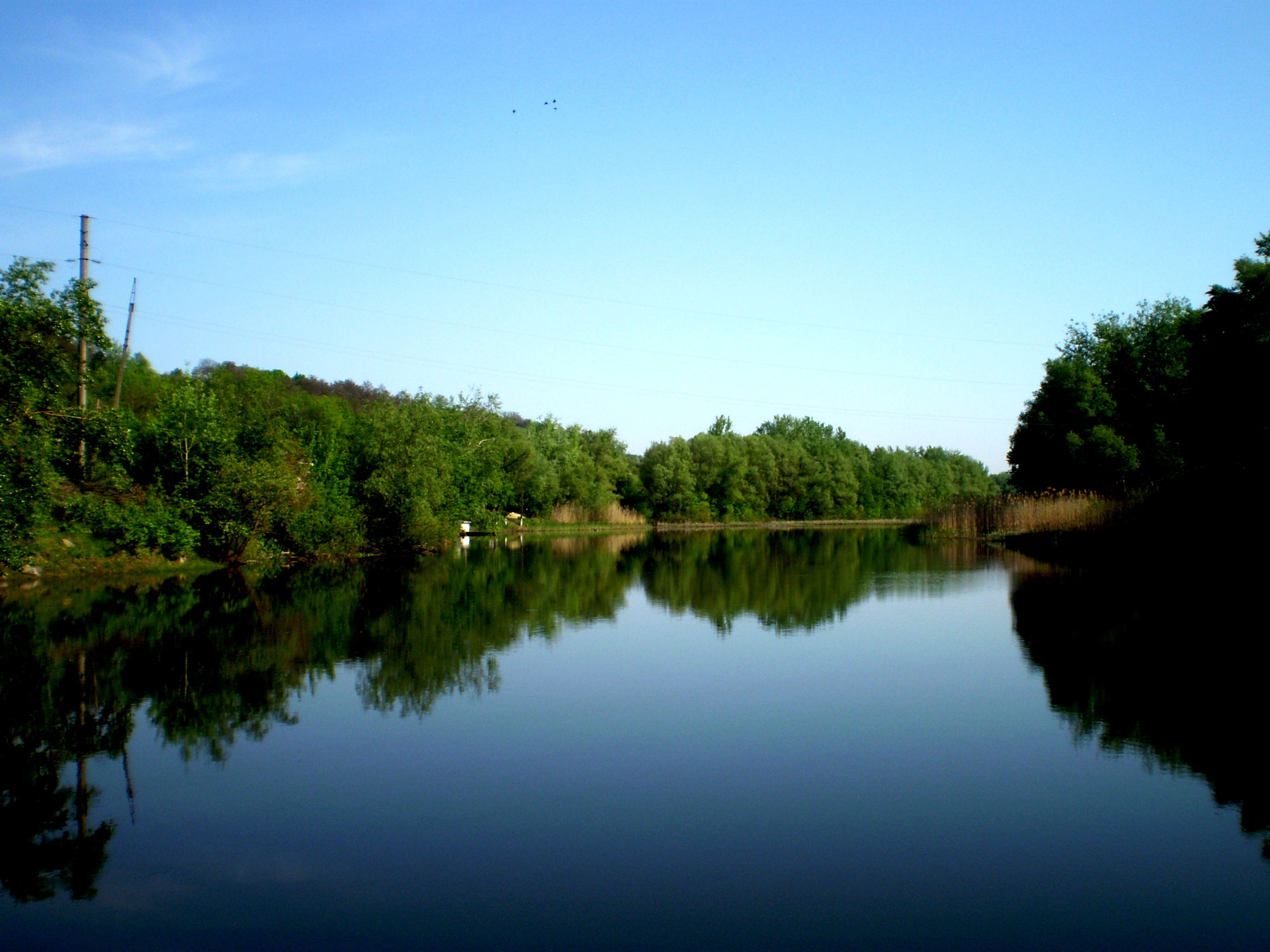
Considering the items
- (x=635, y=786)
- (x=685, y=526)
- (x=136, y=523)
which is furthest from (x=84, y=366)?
(x=685, y=526)

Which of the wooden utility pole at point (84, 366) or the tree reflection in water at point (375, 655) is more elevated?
the wooden utility pole at point (84, 366)

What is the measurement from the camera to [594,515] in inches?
2591

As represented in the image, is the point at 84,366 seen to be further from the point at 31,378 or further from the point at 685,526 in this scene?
the point at 685,526

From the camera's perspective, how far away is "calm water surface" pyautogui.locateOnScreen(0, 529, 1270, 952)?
16.1 ft

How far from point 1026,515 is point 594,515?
34064mm

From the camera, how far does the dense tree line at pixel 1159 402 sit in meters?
22.9

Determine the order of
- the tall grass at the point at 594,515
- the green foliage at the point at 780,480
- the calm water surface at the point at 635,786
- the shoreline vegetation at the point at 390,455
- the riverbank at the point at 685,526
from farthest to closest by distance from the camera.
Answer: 1. the green foliage at the point at 780,480
2. the tall grass at the point at 594,515
3. the riverbank at the point at 685,526
4. the shoreline vegetation at the point at 390,455
5. the calm water surface at the point at 635,786

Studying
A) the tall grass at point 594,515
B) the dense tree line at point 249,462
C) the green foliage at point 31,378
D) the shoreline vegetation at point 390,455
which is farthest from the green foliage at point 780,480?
the green foliage at point 31,378

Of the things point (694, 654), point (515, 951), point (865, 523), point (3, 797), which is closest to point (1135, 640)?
point (694, 654)

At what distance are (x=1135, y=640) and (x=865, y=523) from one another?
2780 inches

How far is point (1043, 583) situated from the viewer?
21.7 meters

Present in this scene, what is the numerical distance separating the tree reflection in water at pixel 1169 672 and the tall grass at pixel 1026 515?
37.0 ft

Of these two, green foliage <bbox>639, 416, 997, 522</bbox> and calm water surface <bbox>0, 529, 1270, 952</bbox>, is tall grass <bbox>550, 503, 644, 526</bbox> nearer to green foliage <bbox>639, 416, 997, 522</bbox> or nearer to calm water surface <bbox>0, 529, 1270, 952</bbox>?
green foliage <bbox>639, 416, 997, 522</bbox>

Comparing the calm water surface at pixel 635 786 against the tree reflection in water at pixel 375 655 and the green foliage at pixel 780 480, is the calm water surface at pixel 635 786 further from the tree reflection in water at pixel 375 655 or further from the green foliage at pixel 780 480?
the green foliage at pixel 780 480
